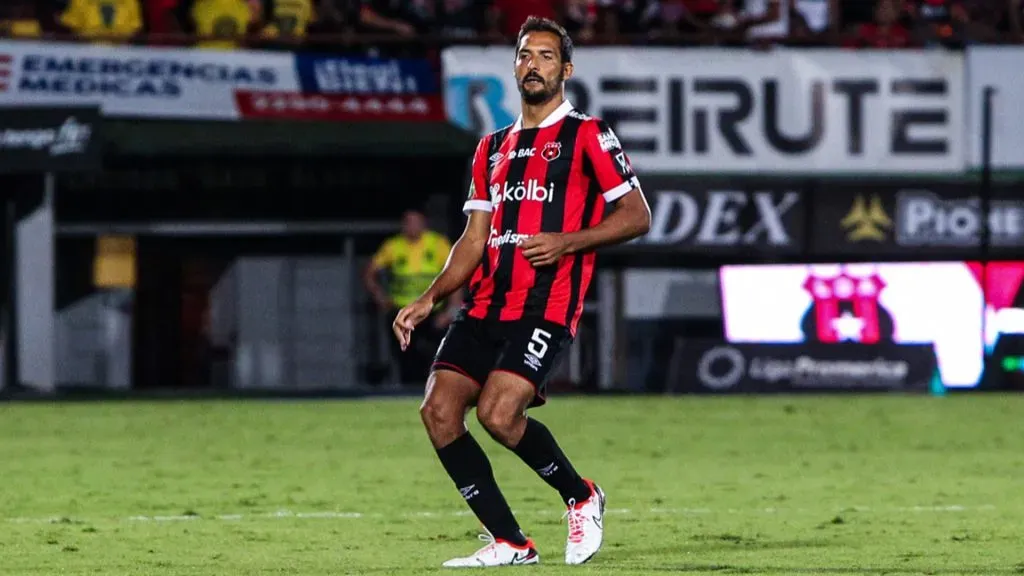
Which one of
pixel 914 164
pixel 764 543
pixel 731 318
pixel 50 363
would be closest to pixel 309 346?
pixel 50 363

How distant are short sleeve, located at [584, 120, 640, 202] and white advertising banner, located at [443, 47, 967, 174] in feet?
45.0

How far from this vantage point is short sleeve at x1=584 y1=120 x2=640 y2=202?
7.82m

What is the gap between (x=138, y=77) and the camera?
69.3ft

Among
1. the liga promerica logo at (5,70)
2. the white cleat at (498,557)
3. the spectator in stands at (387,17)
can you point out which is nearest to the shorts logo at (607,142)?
the white cleat at (498,557)

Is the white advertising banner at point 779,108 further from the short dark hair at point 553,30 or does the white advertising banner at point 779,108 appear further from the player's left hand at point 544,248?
the player's left hand at point 544,248

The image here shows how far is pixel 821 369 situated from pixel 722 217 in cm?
204

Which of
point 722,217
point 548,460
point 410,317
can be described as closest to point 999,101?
point 722,217

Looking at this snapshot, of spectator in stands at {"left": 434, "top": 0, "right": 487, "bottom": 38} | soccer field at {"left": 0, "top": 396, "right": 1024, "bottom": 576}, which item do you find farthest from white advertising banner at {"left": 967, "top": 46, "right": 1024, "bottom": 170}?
spectator in stands at {"left": 434, "top": 0, "right": 487, "bottom": 38}

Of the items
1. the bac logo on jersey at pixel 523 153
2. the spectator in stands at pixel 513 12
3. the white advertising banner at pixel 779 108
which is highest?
the bac logo on jersey at pixel 523 153

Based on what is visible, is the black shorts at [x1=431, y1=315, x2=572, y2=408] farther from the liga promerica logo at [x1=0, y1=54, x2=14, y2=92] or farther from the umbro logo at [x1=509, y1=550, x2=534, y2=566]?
the liga promerica logo at [x1=0, y1=54, x2=14, y2=92]

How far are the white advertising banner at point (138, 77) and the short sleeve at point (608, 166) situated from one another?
13.8 meters

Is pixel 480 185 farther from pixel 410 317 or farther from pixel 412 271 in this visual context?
pixel 412 271

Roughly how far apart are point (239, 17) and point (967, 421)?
8786 millimetres

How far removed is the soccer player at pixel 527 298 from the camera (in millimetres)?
7730
